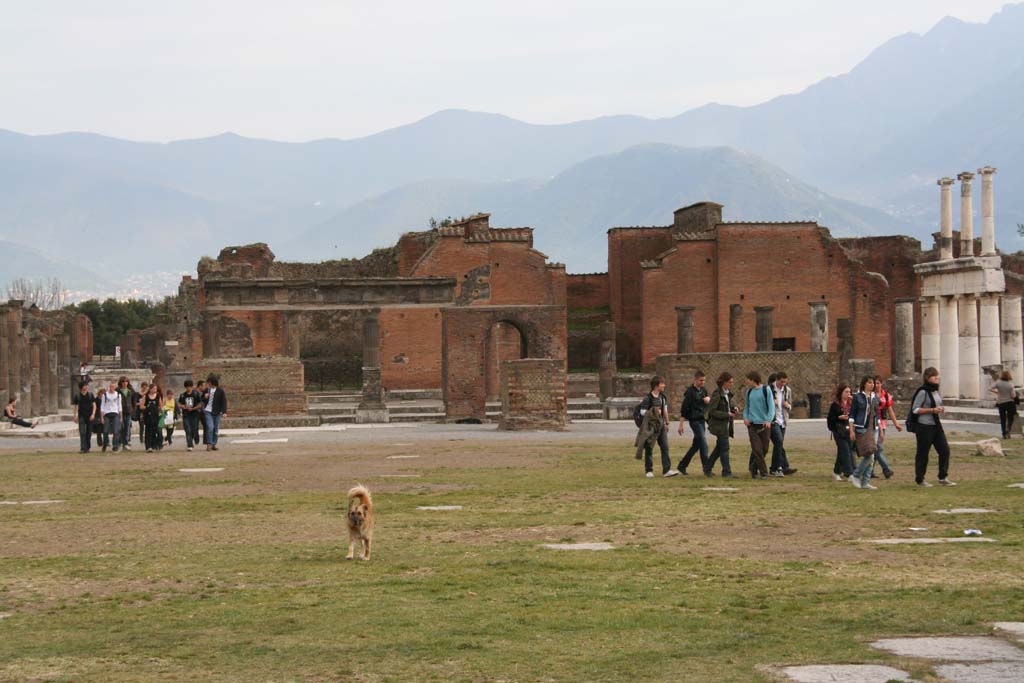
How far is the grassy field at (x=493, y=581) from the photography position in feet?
27.9

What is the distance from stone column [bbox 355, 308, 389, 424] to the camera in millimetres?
41531

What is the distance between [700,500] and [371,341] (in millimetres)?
27703

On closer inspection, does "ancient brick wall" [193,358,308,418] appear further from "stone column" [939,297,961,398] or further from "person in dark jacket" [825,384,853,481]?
"person in dark jacket" [825,384,853,481]

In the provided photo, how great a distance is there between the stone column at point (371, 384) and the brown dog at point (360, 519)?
2922cm

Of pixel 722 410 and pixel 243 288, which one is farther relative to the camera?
pixel 243 288

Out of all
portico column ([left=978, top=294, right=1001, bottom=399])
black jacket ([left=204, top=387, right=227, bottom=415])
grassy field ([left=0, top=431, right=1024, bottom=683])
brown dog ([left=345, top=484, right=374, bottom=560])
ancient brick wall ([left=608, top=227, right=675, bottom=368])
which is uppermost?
ancient brick wall ([left=608, top=227, right=675, bottom=368])

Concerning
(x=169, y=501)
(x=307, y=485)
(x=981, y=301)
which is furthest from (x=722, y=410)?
(x=981, y=301)

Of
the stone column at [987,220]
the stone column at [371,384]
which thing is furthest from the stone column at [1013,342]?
the stone column at [371,384]

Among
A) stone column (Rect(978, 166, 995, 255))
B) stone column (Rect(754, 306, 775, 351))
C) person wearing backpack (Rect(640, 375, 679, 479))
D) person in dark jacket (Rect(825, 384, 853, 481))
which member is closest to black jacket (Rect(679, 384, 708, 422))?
person wearing backpack (Rect(640, 375, 679, 479))

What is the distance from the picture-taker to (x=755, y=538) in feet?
44.3

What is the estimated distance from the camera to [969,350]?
42.6m

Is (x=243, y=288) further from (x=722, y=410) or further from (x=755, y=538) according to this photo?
(x=755, y=538)

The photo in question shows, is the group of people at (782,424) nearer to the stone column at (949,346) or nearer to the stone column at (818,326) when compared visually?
the stone column at (949,346)

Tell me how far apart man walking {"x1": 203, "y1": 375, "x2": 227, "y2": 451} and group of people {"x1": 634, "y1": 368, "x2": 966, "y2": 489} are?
411 inches
